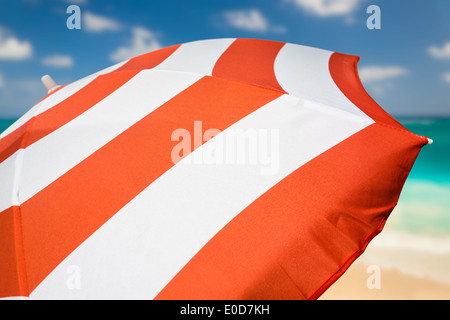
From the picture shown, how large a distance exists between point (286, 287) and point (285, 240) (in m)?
0.13

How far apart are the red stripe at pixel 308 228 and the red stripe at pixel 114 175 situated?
34 cm

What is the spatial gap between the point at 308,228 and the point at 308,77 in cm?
93

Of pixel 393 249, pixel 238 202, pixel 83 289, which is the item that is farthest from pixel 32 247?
pixel 393 249

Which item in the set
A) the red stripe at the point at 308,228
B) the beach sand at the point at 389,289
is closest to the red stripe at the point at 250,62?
the red stripe at the point at 308,228

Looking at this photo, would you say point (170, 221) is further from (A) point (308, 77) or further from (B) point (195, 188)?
(A) point (308, 77)

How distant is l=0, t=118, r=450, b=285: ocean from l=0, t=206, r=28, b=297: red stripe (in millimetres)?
2460

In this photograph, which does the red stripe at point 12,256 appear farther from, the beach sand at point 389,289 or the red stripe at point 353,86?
the beach sand at point 389,289

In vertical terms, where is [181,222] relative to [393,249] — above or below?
above

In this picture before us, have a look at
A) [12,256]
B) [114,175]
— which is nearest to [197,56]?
[114,175]

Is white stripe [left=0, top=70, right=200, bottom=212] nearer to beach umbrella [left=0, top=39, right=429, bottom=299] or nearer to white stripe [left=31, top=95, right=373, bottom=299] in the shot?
beach umbrella [left=0, top=39, right=429, bottom=299]

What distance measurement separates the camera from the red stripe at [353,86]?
1.30 m

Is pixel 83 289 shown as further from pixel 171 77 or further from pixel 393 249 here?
pixel 393 249

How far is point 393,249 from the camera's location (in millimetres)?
2803

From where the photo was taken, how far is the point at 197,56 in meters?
1.64
